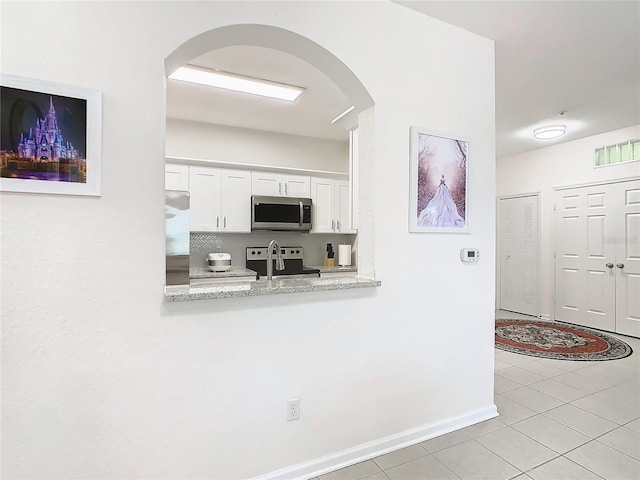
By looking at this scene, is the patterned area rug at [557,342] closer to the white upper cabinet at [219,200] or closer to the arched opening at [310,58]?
the arched opening at [310,58]

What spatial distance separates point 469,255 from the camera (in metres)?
2.36

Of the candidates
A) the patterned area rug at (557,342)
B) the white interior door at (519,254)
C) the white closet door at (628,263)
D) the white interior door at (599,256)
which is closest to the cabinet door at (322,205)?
the patterned area rug at (557,342)

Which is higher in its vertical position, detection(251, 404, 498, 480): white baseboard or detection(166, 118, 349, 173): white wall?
detection(166, 118, 349, 173): white wall

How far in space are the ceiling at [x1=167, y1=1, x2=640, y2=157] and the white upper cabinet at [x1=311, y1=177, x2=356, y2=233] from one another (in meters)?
0.73

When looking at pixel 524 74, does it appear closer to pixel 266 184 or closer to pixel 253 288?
pixel 266 184

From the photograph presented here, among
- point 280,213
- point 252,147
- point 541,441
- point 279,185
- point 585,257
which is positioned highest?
point 252,147

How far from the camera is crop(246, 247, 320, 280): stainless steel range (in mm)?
4191

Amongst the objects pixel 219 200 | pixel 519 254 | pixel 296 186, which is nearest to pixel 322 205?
pixel 296 186

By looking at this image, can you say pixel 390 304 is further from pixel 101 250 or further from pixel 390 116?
pixel 101 250

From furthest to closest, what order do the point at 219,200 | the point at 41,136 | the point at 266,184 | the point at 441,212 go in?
the point at 266,184
the point at 219,200
the point at 441,212
the point at 41,136

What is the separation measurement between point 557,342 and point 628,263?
4.91 ft

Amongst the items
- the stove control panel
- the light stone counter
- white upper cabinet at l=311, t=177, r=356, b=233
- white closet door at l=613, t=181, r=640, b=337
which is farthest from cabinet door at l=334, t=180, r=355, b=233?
white closet door at l=613, t=181, r=640, b=337

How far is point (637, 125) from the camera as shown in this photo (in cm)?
439

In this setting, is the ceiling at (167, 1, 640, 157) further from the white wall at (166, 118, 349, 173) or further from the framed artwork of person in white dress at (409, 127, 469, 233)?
the framed artwork of person in white dress at (409, 127, 469, 233)
